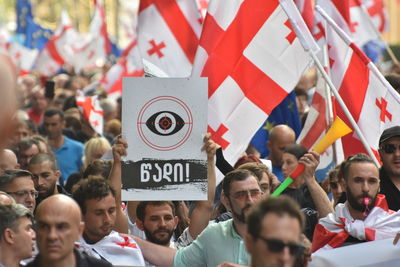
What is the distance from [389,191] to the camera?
8266mm

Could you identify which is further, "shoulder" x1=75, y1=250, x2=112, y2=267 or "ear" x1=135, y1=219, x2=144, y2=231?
"ear" x1=135, y1=219, x2=144, y2=231

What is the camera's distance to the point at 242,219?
714 cm

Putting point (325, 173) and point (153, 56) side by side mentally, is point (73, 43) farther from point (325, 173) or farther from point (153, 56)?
point (325, 173)

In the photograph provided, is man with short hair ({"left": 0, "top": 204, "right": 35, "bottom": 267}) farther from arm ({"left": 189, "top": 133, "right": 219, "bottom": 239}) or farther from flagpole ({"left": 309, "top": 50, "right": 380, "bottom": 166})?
flagpole ({"left": 309, "top": 50, "right": 380, "bottom": 166})

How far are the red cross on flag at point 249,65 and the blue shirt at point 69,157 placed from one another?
4.58m

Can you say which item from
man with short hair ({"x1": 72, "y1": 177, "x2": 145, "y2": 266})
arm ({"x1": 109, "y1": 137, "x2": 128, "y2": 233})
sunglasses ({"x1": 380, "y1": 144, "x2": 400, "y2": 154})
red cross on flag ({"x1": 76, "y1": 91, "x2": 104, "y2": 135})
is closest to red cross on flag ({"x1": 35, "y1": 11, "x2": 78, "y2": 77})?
red cross on flag ({"x1": 76, "y1": 91, "x2": 104, "y2": 135})

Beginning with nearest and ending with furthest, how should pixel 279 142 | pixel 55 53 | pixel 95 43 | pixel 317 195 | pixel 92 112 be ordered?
pixel 317 195
pixel 279 142
pixel 92 112
pixel 55 53
pixel 95 43

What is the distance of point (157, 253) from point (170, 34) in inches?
201

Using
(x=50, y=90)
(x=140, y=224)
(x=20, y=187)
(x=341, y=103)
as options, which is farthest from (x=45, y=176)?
(x=50, y=90)

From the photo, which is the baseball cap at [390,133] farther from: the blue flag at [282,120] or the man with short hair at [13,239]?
the blue flag at [282,120]

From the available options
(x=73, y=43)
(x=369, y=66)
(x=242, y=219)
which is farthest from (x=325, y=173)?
(x=73, y=43)

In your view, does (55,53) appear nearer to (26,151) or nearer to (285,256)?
(26,151)

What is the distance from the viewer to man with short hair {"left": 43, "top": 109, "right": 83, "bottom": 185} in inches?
549

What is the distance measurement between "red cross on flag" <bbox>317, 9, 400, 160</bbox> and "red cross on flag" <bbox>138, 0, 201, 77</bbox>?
2351 mm
